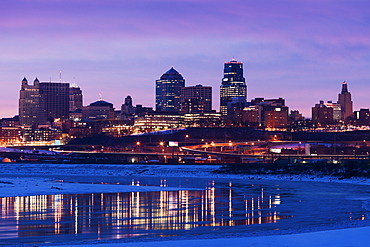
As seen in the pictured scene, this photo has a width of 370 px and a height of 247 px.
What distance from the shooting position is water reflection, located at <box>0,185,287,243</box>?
→ 28.5 m

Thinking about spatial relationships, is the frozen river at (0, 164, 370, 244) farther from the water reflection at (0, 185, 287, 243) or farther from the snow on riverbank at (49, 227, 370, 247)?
the snow on riverbank at (49, 227, 370, 247)

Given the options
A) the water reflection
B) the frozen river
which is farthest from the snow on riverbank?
the water reflection

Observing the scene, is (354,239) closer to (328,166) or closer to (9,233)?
(9,233)

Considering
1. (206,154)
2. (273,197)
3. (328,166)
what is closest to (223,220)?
(273,197)

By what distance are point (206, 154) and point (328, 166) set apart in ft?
333

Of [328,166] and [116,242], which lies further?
[328,166]

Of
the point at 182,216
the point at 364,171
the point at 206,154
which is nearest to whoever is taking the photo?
the point at 182,216

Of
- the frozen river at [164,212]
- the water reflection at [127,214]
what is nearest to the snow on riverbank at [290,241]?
the frozen river at [164,212]

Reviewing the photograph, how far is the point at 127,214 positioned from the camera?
34.5m

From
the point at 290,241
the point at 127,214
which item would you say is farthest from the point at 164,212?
the point at 290,241

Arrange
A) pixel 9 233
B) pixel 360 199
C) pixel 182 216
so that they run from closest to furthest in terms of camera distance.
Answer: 1. pixel 9 233
2. pixel 182 216
3. pixel 360 199

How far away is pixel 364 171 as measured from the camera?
70812 millimetres

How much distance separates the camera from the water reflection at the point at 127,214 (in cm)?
2845

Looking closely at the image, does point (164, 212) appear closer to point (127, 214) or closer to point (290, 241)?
point (127, 214)
